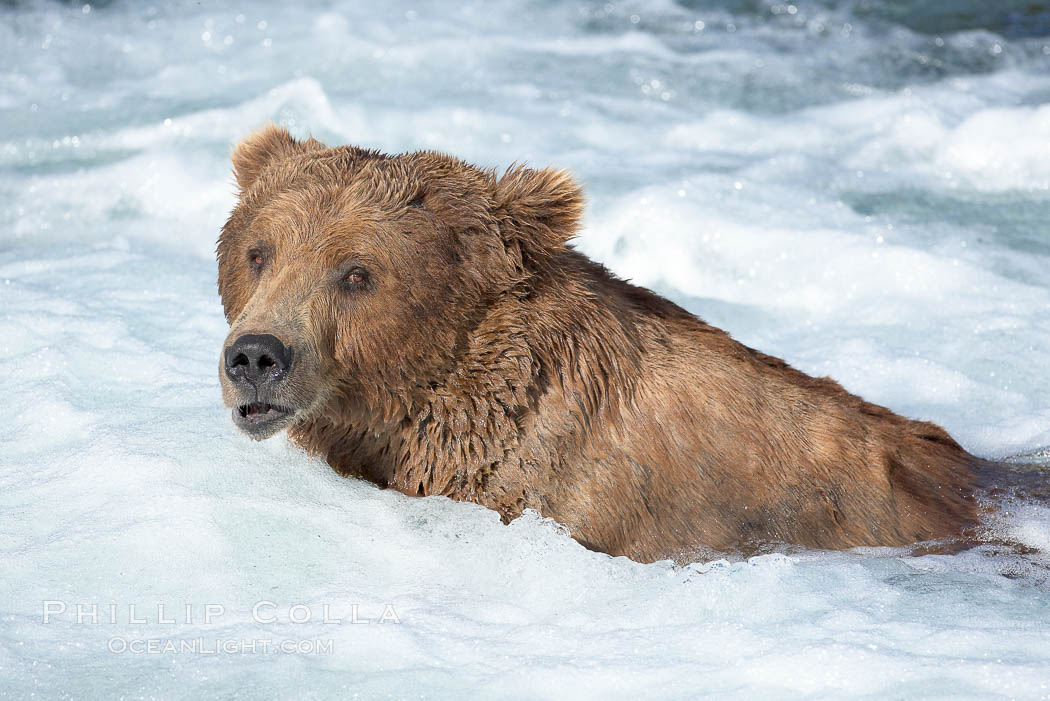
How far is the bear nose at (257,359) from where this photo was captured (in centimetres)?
419

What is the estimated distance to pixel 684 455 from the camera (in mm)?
4680

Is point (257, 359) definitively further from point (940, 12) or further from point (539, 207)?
Answer: point (940, 12)

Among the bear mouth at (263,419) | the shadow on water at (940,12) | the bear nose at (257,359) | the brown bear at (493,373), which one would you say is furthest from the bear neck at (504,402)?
the shadow on water at (940,12)

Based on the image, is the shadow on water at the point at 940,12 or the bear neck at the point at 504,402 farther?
the shadow on water at the point at 940,12

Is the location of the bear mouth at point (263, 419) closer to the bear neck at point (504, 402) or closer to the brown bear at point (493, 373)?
the brown bear at point (493, 373)

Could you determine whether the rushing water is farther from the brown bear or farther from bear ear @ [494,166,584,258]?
bear ear @ [494,166,584,258]

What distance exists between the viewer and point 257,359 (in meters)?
4.21

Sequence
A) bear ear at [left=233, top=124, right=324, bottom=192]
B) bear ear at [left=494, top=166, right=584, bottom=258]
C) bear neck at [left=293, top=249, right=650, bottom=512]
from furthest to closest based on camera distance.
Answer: bear ear at [left=233, top=124, right=324, bottom=192] < bear ear at [left=494, top=166, right=584, bottom=258] < bear neck at [left=293, top=249, right=650, bottom=512]

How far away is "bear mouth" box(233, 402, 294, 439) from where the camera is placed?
4.36 metres

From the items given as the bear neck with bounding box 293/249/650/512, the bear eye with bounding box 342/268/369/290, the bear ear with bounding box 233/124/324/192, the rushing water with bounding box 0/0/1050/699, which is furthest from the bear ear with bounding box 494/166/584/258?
the rushing water with bounding box 0/0/1050/699

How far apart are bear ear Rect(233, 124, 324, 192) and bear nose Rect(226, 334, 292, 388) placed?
105 cm

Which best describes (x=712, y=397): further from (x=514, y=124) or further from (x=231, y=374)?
(x=514, y=124)

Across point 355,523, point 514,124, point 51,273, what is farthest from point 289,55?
point 355,523

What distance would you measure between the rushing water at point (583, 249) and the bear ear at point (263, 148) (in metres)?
1.18
